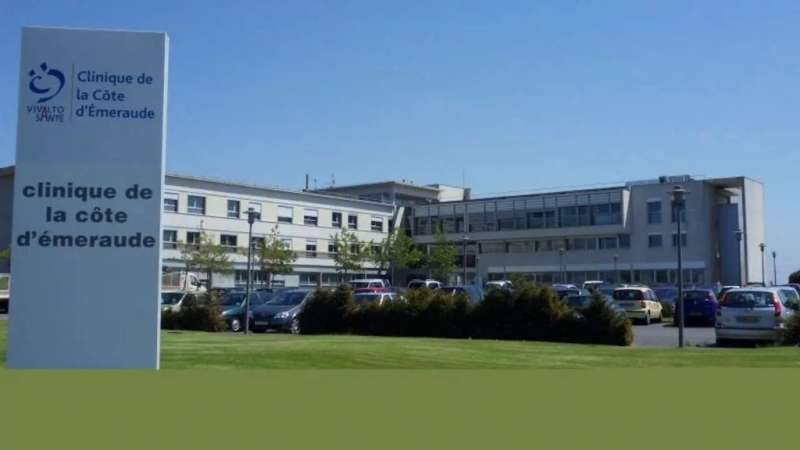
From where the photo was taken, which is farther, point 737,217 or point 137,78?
point 737,217

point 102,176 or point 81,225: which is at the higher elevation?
point 102,176

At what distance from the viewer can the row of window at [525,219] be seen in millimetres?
72000

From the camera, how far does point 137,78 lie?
10312 mm

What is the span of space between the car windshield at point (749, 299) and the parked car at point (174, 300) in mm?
18470

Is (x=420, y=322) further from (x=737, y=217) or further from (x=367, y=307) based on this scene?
(x=737, y=217)

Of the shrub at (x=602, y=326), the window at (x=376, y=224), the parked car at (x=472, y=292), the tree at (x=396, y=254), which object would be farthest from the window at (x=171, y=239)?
the shrub at (x=602, y=326)

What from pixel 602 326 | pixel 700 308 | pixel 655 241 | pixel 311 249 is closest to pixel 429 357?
pixel 602 326

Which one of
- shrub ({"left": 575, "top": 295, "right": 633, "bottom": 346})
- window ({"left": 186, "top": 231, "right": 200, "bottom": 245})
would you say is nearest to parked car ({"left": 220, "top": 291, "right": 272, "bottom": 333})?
shrub ({"left": 575, "top": 295, "right": 633, "bottom": 346})

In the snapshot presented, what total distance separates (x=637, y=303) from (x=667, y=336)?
7127mm

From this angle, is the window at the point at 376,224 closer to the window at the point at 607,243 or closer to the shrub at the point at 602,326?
the window at the point at 607,243

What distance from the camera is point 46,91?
10133mm

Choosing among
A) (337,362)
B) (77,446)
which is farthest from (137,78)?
(337,362)

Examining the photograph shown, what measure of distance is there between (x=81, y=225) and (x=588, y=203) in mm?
66775

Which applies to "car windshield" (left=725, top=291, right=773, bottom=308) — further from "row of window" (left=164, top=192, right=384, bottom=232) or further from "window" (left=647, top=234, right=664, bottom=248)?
"window" (left=647, top=234, right=664, bottom=248)
